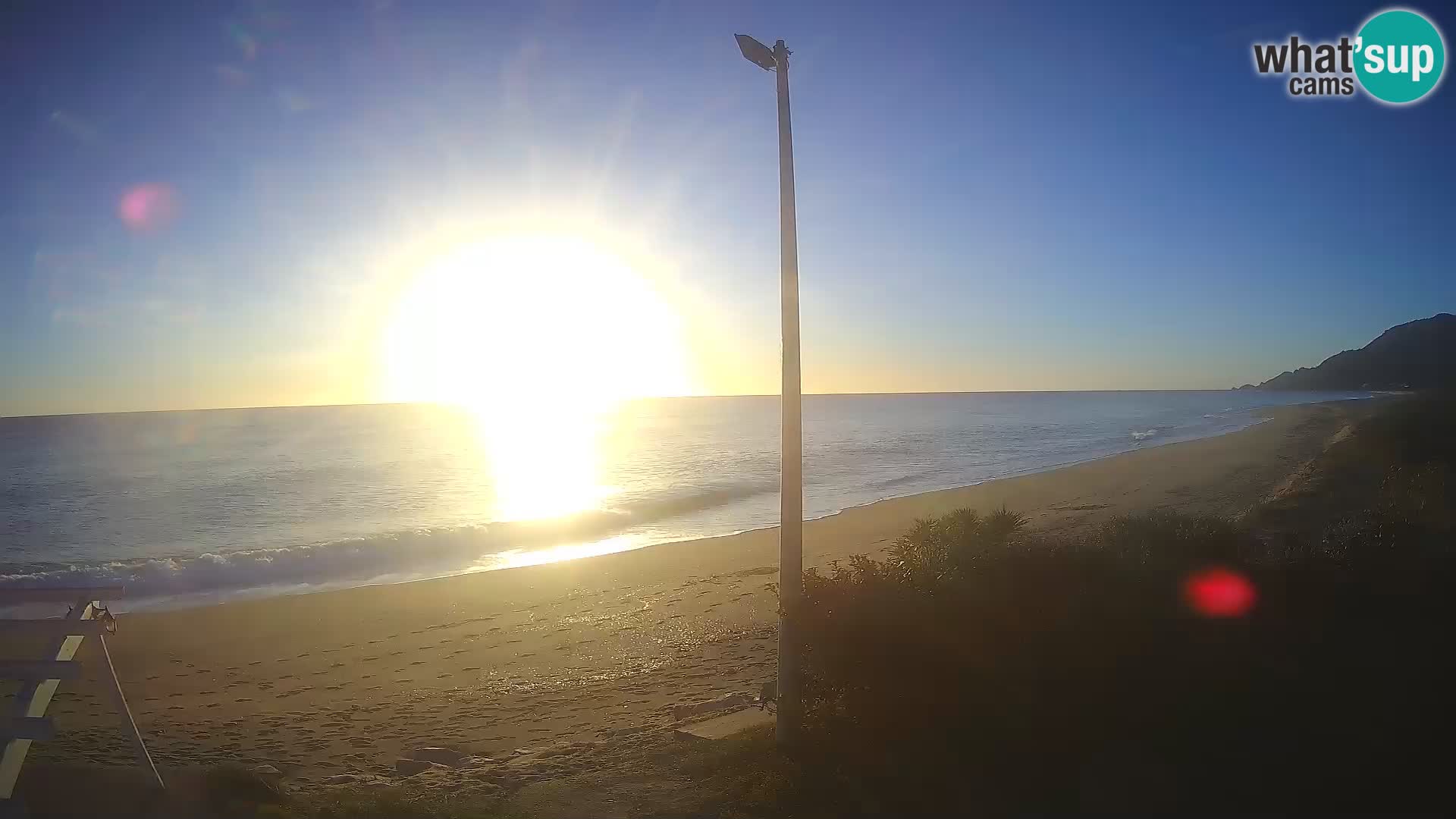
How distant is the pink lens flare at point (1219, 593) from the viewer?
23.8 ft

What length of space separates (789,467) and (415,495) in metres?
36.0

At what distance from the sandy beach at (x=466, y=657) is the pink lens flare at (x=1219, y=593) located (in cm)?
482

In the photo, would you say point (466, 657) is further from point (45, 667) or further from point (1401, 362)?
point (1401, 362)

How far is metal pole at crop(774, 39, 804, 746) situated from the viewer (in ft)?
21.6

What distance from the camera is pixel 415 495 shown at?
38.8 metres

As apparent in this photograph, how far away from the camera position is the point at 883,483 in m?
38.2

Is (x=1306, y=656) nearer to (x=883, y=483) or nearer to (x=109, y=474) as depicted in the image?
(x=883, y=483)

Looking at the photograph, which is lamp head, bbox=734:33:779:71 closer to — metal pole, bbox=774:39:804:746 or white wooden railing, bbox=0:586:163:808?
metal pole, bbox=774:39:804:746

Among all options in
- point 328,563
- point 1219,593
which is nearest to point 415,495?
point 328,563

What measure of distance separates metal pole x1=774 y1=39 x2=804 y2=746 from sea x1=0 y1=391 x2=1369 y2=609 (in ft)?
53.3

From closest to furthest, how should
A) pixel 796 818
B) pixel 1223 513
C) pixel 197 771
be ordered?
pixel 796 818, pixel 197 771, pixel 1223 513

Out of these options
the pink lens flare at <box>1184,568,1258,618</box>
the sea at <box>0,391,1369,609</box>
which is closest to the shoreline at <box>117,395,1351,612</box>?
the sea at <box>0,391,1369,609</box>

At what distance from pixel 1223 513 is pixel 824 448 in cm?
4493

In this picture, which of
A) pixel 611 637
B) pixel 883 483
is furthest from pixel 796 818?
pixel 883 483
